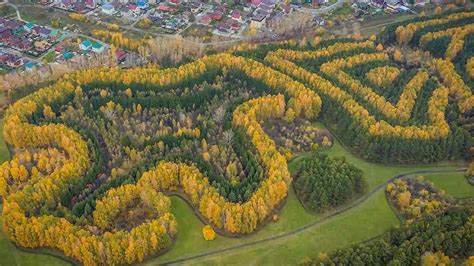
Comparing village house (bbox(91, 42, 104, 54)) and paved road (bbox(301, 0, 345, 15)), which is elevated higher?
paved road (bbox(301, 0, 345, 15))

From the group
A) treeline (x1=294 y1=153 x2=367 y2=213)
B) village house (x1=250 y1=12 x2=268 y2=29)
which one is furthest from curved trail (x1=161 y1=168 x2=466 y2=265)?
village house (x1=250 y1=12 x2=268 y2=29)

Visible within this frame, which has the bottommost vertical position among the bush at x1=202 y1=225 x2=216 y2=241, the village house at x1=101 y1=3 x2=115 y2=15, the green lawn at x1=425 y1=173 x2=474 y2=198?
the bush at x1=202 y1=225 x2=216 y2=241

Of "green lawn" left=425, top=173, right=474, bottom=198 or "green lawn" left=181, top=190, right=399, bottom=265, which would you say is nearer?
"green lawn" left=181, top=190, right=399, bottom=265

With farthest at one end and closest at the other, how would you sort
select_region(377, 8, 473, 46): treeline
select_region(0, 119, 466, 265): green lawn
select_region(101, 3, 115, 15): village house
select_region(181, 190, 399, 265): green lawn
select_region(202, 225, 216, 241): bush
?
select_region(101, 3, 115, 15): village house
select_region(377, 8, 473, 46): treeline
select_region(202, 225, 216, 241): bush
select_region(181, 190, 399, 265): green lawn
select_region(0, 119, 466, 265): green lawn

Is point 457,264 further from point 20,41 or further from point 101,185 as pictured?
point 20,41

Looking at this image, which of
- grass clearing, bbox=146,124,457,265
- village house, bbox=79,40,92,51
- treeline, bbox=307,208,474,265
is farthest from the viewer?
village house, bbox=79,40,92,51

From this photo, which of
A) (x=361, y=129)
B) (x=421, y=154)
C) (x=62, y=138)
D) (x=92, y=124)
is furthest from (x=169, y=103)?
(x=421, y=154)

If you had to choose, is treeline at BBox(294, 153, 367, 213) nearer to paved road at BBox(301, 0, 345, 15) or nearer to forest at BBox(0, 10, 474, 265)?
forest at BBox(0, 10, 474, 265)

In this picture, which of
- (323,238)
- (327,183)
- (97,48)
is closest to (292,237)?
(323,238)
